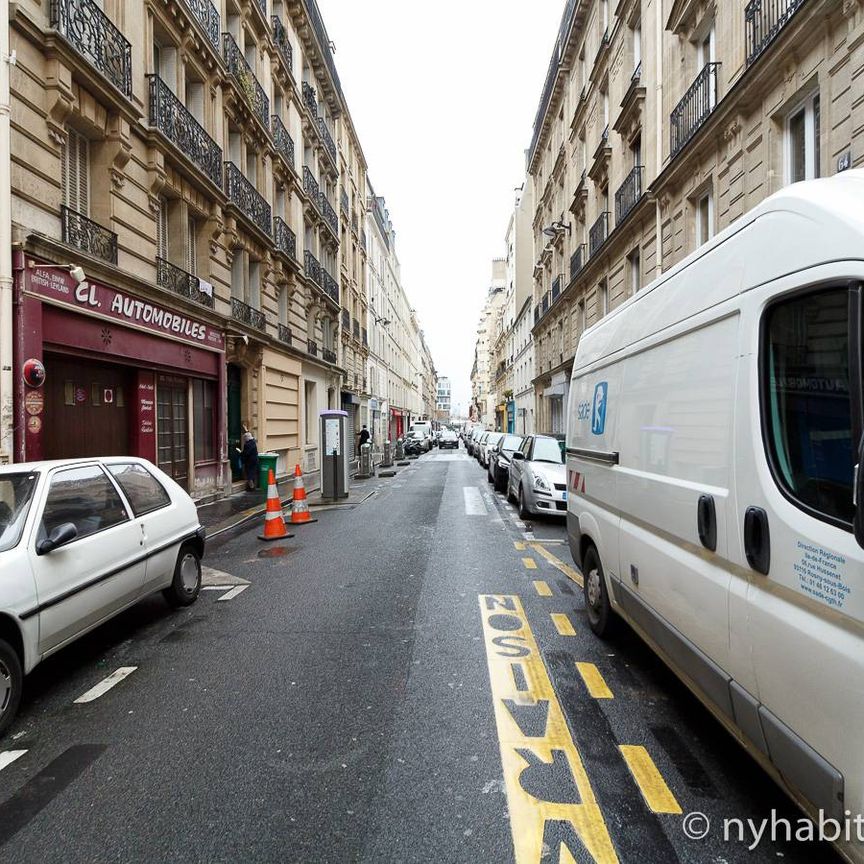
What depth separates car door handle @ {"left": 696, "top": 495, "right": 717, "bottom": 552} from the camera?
257 cm

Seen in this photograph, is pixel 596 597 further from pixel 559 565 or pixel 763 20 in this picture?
pixel 763 20

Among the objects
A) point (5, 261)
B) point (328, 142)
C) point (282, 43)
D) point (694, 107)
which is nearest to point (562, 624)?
point (5, 261)

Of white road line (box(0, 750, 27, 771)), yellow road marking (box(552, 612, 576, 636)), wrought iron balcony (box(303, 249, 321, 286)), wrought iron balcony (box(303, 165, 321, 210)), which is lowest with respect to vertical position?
white road line (box(0, 750, 27, 771))

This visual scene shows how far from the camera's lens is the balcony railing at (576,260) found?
76.1ft

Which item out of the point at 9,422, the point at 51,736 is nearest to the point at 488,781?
the point at 51,736

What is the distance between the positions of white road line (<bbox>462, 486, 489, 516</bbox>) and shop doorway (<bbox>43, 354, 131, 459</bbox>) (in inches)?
272

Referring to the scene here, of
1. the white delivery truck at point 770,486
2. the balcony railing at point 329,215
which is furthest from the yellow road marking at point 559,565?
the balcony railing at point 329,215

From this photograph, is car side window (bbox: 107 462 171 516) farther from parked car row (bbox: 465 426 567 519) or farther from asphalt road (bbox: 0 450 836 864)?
parked car row (bbox: 465 426 567 519)

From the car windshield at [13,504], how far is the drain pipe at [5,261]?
4.25 m

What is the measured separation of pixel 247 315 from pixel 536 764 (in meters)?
15.5

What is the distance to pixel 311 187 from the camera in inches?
908

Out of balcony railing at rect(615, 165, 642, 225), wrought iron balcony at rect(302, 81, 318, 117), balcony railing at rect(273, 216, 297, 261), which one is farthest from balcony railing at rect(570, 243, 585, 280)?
wrought iron balcony at rect(302, 81, 318, 117)

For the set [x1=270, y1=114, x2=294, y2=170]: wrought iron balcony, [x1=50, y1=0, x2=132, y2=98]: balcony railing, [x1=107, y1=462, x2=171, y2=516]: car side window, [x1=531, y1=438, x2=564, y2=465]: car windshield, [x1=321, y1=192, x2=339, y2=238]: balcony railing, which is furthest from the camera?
[x1=321, y1=192, x2=339, y2=238]: balcony railing

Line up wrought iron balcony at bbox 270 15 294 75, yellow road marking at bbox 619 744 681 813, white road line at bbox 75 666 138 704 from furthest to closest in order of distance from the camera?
wrought iron balcony at bbox 270 15 294 75
white road line at bbox 75 666 138 704
yellow road marking at bbox 619 744 681 813
